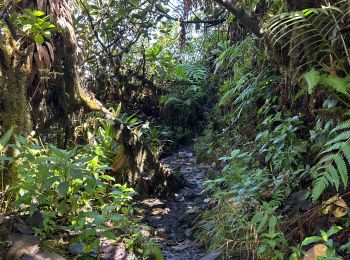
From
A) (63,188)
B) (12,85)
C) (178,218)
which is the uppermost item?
(12,85)

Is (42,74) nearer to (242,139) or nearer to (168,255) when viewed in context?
(168,255)

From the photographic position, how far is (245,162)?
4367 mm

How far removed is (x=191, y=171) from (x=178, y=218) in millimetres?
2273

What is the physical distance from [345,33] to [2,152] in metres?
3.08

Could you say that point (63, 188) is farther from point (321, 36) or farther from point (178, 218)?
point (321, 36)

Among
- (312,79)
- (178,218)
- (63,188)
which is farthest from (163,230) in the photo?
(312,79)

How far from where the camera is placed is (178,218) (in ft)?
15.3

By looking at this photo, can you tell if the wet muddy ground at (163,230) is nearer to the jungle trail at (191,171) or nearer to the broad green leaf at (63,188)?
the jungle trail at (191,171)

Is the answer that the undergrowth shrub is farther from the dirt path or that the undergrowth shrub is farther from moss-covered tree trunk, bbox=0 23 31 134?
the dirt path

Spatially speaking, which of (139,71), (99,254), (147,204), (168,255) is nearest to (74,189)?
(99,254)

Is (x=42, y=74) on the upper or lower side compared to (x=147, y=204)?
upper

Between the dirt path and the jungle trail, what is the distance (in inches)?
0.8

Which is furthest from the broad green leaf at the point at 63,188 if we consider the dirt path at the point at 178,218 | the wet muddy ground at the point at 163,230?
the dirt path at the point at 178,218

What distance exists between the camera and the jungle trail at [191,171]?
288 cm
